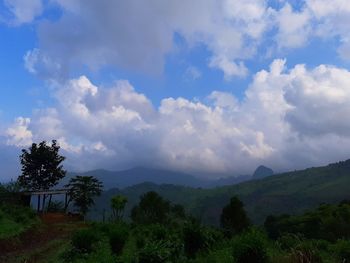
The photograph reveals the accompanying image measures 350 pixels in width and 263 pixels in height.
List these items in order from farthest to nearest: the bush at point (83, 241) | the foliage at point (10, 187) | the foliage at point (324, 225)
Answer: the foliage at point (324, 225) → the foliage at point (10, 187) → the bush at point (83, 241)

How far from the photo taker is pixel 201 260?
53.0ft

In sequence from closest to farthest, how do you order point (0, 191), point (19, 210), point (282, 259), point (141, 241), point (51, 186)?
point (282, 259)
point (141, 241)
point (19, 210)
point (0, 191)
point (51, 186)

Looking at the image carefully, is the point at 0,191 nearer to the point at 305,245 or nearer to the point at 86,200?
the point at 86,200

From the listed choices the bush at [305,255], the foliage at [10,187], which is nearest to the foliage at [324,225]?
the foliage at [10,187]

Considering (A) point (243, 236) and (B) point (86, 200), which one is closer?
(A) point (243, 236)

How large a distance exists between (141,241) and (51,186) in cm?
3745

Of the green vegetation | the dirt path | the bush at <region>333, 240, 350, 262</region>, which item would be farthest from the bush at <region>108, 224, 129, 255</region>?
the bush at <region>333, 240, 350, 262</region>

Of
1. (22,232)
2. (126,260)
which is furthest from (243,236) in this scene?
(22,232)

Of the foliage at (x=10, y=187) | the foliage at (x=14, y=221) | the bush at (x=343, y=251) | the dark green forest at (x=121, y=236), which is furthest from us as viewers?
the foliage at (x=10, y=187)

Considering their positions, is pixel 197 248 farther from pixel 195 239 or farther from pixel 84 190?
pixel 84 190

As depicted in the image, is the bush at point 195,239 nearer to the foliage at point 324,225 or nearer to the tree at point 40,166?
the tree at point 40,166

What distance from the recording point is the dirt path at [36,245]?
21.8 metres

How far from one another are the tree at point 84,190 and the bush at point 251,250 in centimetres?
4087

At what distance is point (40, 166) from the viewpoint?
5647 cm
